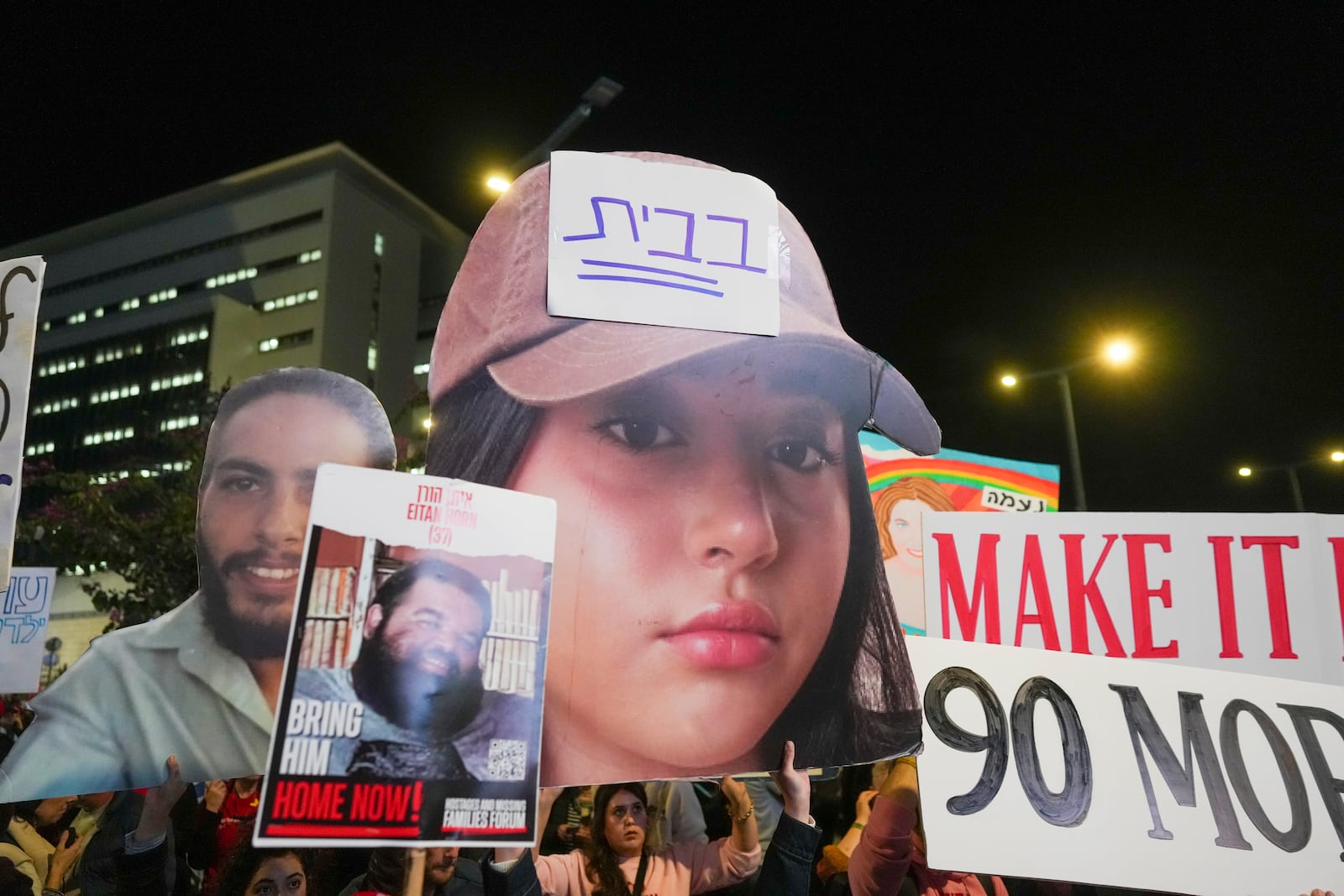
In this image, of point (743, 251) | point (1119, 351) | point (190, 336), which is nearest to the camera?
point (743, 251)

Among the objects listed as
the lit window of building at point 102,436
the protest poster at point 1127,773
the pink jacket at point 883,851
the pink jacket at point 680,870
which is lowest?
the pink jacket at point 680,870

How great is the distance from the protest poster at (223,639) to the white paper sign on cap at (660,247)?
49 cm

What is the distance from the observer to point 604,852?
317 centimetres

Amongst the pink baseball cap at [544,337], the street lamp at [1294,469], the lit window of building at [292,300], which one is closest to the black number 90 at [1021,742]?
the pink baseball cap at [544,337]

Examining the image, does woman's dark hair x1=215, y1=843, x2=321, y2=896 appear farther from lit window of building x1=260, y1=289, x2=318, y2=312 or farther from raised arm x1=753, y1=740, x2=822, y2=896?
lit window of building x1=260, y1=289, x2=318, y2=312

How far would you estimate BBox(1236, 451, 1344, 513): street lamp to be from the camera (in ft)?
26.0

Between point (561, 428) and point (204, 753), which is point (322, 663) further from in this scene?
point (561, 428)

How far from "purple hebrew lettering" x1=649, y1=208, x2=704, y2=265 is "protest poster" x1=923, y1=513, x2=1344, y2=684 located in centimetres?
90

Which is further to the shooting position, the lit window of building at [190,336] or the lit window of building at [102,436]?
the lit window of building at [102,436]

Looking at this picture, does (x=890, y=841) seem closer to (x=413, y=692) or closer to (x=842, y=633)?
(x=842, y=633)

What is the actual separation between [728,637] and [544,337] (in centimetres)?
69

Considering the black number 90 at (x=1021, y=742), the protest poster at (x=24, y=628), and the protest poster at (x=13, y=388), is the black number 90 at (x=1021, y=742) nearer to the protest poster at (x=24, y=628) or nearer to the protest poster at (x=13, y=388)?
the protest poster at (x=13, y=388)

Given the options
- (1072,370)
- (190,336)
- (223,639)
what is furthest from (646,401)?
(190,336)

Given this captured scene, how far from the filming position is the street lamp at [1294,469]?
794 centimetres
